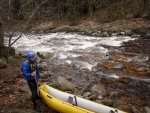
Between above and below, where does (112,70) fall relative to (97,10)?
below

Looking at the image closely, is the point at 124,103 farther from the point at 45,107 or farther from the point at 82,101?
the point at 45,107

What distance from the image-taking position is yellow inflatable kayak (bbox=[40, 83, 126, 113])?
17.4ft

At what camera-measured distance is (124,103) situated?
7.18 metres

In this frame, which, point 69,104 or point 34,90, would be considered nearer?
point 69,104

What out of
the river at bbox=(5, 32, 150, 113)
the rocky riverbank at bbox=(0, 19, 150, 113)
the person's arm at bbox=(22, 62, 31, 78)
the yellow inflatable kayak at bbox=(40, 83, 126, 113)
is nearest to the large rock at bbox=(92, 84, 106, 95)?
the rocky riverbank at bbox=(0, 19, 150, 113)

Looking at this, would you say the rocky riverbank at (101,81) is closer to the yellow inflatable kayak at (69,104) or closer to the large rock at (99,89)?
the large rock at (99,89)

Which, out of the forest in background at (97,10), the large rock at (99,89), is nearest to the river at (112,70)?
the large rock at (99,89)

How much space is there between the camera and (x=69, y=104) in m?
5.40

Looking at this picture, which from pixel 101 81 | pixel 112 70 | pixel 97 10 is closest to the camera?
pixel 101 81

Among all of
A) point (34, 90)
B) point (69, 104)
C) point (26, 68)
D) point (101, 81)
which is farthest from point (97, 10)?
point (26, 68)

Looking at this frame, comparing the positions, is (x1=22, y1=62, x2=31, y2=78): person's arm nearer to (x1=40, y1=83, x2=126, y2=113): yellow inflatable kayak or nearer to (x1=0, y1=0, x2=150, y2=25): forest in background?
(x1=40, y1=83, x2=126, y2=113): yellow inflatable kayak

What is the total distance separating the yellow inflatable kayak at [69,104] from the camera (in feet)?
17.4

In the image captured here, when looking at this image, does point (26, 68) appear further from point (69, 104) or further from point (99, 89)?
point (99, 89)

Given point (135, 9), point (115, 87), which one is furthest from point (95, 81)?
point (135, 9)
